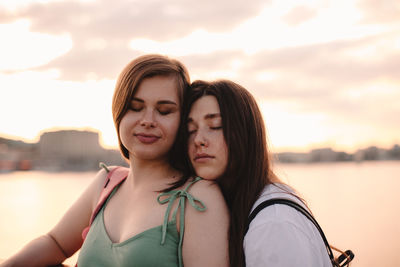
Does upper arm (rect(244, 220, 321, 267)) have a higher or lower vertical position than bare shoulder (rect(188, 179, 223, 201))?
lower

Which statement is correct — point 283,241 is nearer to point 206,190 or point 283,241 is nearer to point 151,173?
point 206,190

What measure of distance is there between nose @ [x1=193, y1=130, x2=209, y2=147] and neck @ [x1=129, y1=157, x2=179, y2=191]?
34 cm

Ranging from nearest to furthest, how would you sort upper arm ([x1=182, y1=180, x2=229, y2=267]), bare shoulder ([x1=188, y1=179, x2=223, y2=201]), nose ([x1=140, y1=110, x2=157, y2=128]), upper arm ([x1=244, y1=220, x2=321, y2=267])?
1. upper arm ([x1=244, y1=220, x2=321, y2=267])
2. upper arm ([x1=182, y1=180, x2=229, y2=267])
3. bare shoulder ([x1=188, y1=179, x2=223, y2=201])
4. nose ([x1=140, y1=110, x2=157, y2=128])

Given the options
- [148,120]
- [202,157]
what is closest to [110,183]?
[148,120]

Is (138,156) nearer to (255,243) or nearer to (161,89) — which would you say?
(161,89)

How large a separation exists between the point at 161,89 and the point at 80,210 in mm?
1080

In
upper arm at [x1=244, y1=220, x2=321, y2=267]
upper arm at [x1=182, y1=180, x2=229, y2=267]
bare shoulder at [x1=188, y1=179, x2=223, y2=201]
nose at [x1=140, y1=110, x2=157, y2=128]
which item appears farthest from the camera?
nose at [x1=140, y1=110, x2=157, y2=128]

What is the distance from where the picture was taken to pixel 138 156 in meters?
2.36

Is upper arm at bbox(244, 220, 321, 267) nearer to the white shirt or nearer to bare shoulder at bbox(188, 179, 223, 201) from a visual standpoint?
the white shirt

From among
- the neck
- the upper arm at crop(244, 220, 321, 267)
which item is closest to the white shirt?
the upper arm at crop(244, 220, 321, 267)

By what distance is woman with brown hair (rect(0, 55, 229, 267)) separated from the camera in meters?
2.00

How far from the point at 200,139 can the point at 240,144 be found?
0.22m

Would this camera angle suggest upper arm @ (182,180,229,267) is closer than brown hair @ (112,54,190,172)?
Yes

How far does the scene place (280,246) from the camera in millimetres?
1602
